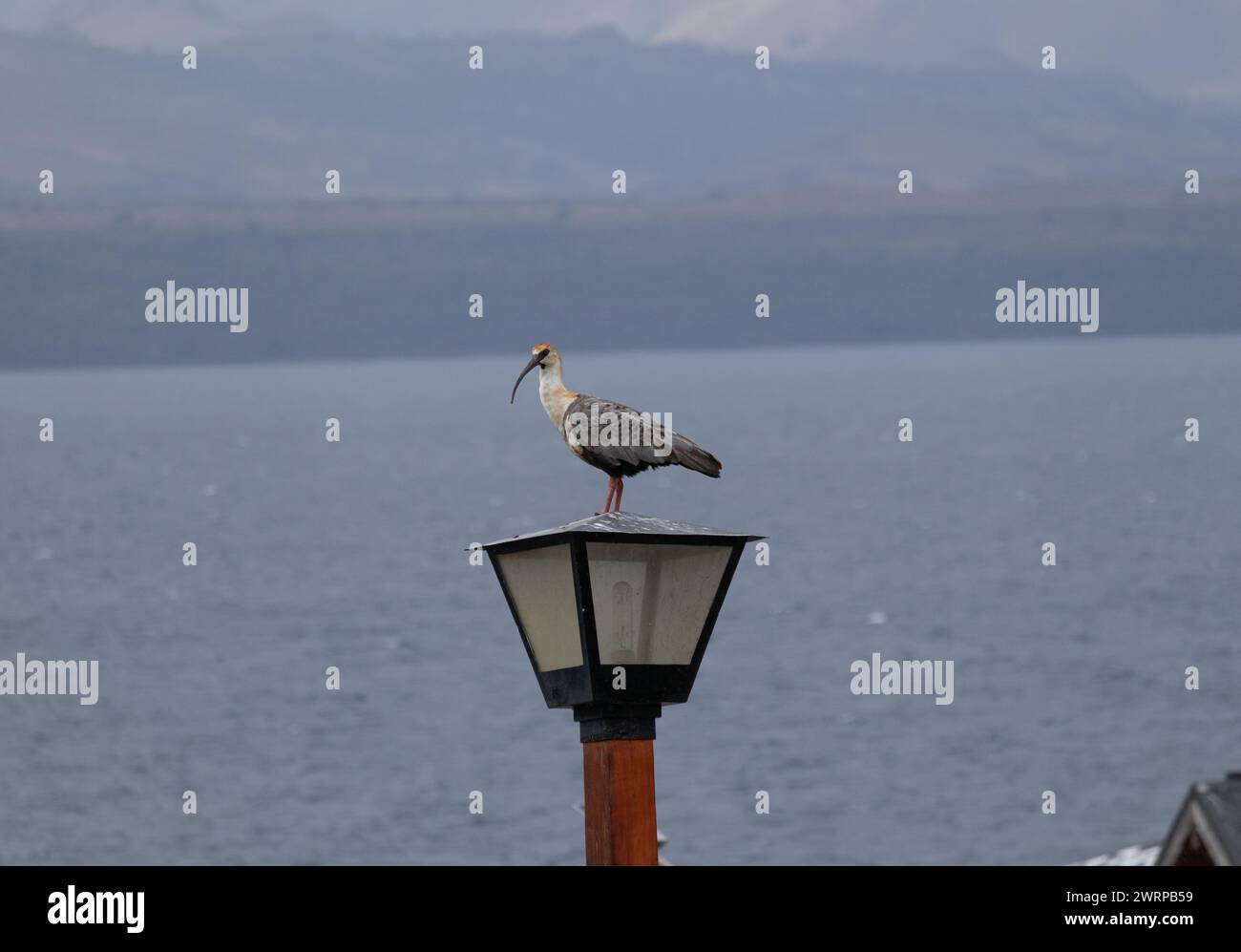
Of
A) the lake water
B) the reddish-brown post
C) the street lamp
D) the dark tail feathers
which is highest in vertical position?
the lake water

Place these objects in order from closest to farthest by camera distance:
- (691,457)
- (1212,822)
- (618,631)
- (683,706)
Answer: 1. (618,631)
2. (691,457)
3. (1212,822)
4. (683,706)

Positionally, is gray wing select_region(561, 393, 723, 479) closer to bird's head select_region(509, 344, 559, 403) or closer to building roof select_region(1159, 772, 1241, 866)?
bird's head select_region(509, 344, 559, 403)

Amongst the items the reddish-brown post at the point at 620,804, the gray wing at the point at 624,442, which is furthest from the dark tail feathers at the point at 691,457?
the reddish-brown post at the point at 620,804

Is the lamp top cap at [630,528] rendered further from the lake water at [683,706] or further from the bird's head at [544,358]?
the lake water at [683,706]

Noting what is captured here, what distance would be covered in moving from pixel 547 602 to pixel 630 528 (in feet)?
1.52

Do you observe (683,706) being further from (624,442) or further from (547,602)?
(547,602)

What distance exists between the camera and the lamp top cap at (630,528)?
31.7ft

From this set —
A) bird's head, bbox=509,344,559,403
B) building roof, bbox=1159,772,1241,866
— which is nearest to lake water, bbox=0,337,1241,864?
building roof, bbox=1159,772,1241,866

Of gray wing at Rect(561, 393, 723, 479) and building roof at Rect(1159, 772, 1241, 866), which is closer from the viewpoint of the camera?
gray wing at Rect(561, 393, 723, 479)

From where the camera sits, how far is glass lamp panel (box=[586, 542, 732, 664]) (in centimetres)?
970

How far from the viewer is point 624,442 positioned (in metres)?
11.2

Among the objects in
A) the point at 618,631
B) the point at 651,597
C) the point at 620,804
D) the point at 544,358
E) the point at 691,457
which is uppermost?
the point at 544,358

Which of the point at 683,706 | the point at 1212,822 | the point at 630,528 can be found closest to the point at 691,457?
the point at 630,528
